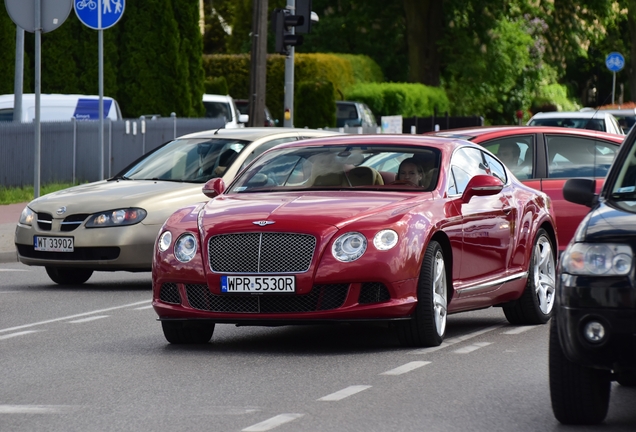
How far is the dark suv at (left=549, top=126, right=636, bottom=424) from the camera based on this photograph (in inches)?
261

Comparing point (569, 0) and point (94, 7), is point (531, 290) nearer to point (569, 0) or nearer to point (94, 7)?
point (94, 7)

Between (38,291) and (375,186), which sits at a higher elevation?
(375,186)

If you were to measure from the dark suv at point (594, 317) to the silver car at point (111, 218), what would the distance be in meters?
7.74

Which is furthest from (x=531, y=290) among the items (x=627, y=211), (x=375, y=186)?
(x=627, y=211)

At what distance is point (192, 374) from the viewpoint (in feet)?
29.2

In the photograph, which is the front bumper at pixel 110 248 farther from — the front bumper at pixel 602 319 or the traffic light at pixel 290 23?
the traffic light at pixel 290 23

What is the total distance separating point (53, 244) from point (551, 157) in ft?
16.0

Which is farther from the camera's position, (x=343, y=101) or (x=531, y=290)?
(x=343, y=101)

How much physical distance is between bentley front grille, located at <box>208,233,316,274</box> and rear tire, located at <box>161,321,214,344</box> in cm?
71

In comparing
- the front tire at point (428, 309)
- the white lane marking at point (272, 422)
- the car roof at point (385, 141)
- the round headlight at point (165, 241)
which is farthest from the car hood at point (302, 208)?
the white lane marking at point (272, 422)

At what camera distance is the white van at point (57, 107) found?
28516mm

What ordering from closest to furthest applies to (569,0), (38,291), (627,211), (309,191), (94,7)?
1. (627,211)
2. (309,191)
3. (38,291)
4. (94,7)
5. (569,0)

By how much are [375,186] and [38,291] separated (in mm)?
4833

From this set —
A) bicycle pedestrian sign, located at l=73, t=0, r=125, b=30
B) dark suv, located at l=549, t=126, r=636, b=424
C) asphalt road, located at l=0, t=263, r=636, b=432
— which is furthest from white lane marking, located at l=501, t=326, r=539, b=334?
bicycle pedestrian sign, located at l=73, t=0, r=125, b=30
